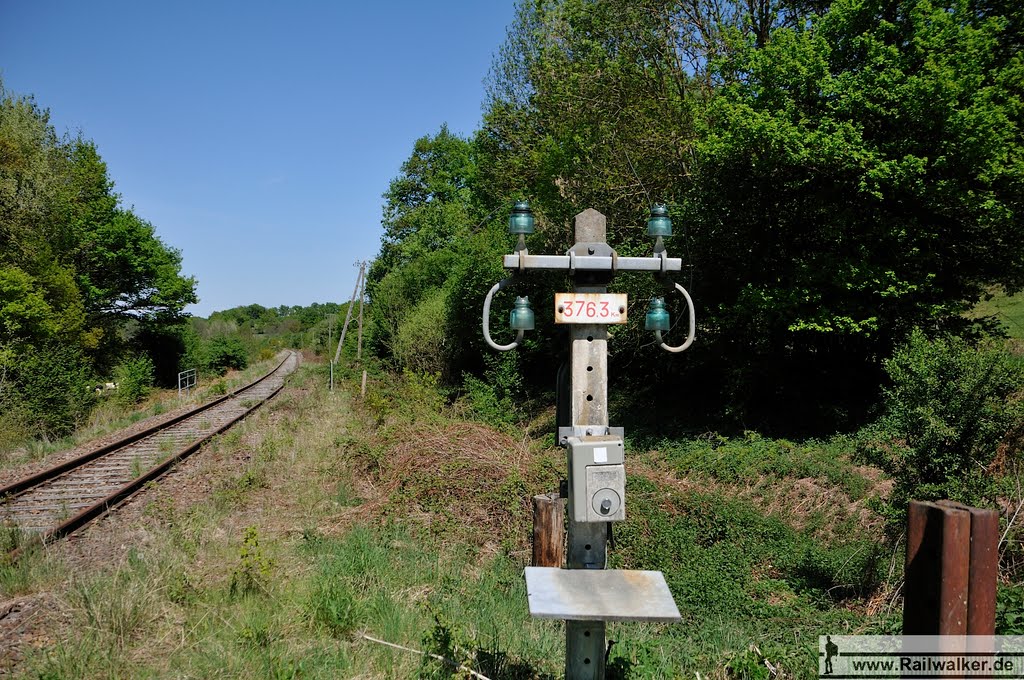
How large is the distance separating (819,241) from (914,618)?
12563 millimetres

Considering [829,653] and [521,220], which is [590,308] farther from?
[829,653]

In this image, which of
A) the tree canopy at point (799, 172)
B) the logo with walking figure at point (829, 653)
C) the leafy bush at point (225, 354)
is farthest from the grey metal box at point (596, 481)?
the leafy bush at point (225, 354)

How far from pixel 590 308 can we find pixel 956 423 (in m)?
6.17

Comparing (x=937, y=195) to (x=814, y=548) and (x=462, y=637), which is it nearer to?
(x=814, y=548)

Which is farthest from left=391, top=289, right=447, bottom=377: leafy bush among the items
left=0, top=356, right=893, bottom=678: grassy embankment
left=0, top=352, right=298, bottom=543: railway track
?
left=0, top=356, right=893, bottom=678: grassy embankment

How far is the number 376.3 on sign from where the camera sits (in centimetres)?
378

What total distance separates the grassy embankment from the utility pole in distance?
1.22 meters

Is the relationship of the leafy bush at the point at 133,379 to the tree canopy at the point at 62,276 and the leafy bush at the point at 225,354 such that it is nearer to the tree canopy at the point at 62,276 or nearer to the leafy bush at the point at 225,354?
the tree canopy at the point at 62,276

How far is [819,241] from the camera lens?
1370cm

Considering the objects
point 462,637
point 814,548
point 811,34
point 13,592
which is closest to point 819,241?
point 811,34

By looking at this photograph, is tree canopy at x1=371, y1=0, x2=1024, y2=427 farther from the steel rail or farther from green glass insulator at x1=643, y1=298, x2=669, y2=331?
the steel rail

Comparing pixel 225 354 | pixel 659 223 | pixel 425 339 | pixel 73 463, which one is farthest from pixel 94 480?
pixel 225 354

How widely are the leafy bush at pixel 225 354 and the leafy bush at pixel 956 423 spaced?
46.6m

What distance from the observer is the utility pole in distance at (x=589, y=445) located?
350 cm
